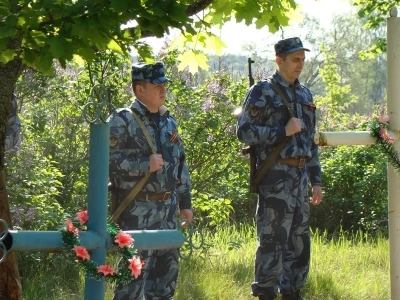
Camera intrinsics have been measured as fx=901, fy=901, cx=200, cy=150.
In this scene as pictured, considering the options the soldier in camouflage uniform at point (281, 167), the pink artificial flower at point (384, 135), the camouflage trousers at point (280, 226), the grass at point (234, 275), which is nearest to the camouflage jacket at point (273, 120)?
the soldier in camouflage uniform at point (281, 167)

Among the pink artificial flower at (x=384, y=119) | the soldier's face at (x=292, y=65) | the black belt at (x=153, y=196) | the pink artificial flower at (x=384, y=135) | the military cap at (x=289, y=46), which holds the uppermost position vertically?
the military cap at (x=289, y=46)

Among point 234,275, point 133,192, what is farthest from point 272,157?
point 234,275

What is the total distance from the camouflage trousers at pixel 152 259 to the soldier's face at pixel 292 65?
1.21 metres

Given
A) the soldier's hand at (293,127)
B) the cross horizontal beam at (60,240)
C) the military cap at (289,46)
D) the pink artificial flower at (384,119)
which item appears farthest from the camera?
the military cap at (289,46)

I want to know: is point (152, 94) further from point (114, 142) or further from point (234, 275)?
point (234, 275)

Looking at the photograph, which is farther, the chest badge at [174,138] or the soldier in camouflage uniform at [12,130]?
the chest badge at [174,138]

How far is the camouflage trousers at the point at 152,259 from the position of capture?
16.7 ft

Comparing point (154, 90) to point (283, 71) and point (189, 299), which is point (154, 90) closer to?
point (283, 71)

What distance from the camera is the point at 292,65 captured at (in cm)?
586

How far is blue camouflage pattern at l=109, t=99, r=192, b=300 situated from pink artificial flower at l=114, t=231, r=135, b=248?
235 centimetres

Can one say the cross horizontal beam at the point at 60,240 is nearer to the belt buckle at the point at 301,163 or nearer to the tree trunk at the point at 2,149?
the tree trunk at the point at 2,149

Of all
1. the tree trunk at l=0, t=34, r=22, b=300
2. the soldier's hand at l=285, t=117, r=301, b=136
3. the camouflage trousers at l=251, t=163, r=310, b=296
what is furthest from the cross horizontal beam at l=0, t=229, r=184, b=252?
the camouflage trousers at l=251, t=163, r=310, b=296

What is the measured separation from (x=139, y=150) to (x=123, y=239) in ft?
8.17

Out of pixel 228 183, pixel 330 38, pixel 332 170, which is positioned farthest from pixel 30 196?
pixel 330 38
